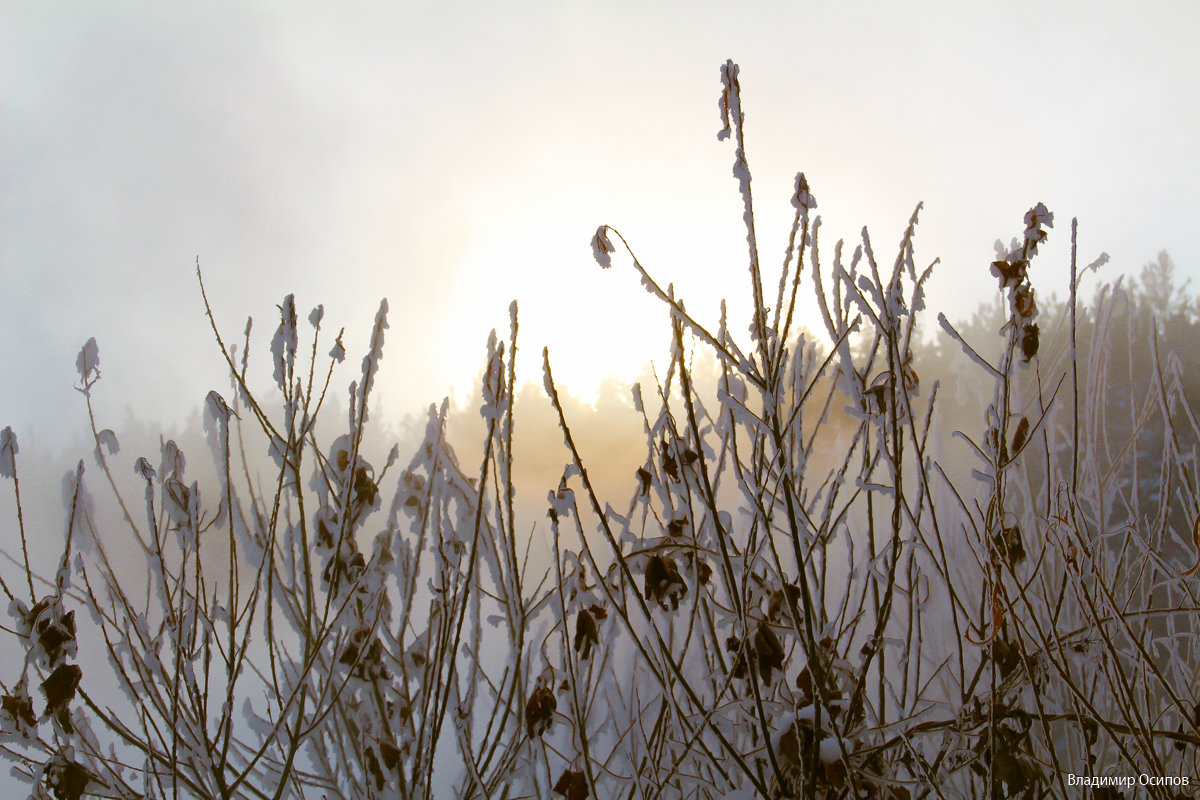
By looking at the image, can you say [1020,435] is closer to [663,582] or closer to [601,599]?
[663,582]

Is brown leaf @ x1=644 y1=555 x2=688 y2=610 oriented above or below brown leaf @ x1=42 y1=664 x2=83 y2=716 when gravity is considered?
above

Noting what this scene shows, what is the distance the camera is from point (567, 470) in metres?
1.41

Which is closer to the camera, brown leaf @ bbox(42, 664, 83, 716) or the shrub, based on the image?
the shrub

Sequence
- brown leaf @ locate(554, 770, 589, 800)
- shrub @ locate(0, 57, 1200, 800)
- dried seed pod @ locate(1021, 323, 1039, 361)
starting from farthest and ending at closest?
brown leaf @ locate(554, 770, 589, 800) < dried seed pod @ locate(1021, 323, 1039, 361) < shrub @ locate(0, 57, 1200, 800)

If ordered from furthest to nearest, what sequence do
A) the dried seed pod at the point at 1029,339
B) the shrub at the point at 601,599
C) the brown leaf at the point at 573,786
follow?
the brown leaf at the point at 573,786 < the dried seed pod at the point at 1029,339 < the shrub at the point at 601,599

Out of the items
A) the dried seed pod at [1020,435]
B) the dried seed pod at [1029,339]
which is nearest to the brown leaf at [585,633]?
the dried seed pod at [1020,435]

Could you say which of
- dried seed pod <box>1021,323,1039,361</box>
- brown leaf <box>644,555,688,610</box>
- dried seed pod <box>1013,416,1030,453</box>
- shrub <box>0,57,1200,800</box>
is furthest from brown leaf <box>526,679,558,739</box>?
dried seed pod <box>1021,323,1039,361</box>

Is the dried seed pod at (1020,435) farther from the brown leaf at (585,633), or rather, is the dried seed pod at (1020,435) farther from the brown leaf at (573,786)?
the brown leaf at (573,786)

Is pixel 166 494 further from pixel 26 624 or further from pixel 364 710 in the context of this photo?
pixel 364 710

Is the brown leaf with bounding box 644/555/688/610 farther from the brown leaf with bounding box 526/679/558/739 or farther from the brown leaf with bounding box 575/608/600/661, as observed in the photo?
the brown leaf with bounding box 526/679/558/739

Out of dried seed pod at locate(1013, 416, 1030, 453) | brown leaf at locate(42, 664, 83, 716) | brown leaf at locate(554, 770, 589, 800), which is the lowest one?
brown leaf at locate(554, 770, 589, 800)

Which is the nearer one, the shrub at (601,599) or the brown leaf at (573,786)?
the shrub at (601,599)

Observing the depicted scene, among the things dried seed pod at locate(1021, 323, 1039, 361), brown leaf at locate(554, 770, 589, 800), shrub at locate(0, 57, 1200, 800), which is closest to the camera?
shrub at locate(0, 57, 1200, 800)

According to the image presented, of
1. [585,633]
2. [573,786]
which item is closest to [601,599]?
[585,633]
